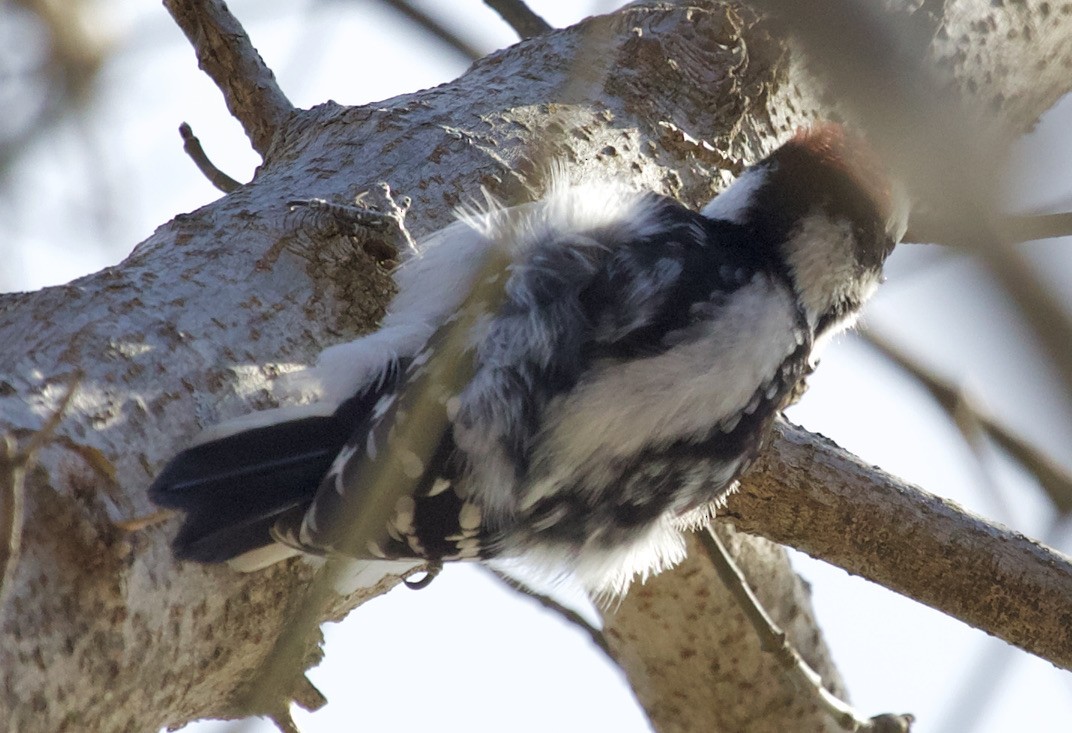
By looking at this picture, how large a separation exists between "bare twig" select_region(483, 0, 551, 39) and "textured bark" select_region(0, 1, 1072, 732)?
1.13 feet

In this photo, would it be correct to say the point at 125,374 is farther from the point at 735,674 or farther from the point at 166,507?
the point at 735,674

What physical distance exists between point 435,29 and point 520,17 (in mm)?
2029

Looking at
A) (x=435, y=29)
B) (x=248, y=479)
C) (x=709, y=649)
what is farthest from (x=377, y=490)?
(x=709, y=649)

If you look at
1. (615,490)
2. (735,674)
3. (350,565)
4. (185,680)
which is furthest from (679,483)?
(735,674)

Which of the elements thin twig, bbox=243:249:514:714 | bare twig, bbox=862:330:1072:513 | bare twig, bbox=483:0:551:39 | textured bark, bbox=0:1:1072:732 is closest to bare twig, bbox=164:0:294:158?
textured bark, bbox=0:1:1072:732

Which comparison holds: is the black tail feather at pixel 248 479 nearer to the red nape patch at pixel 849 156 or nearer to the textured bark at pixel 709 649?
the red nape patch at pixel 849 156

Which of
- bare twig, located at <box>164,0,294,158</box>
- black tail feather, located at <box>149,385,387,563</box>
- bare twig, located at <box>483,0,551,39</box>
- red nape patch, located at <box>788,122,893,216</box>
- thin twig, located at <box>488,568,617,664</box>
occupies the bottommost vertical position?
black tail feather, located at <box>149,385,387,563</box>

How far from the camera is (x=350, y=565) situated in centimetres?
186

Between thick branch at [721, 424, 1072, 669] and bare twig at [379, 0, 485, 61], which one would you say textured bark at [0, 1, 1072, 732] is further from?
thick branch at [721, 424, 1072, 669]

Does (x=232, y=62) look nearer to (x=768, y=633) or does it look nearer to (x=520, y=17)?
(x=520, y=17)

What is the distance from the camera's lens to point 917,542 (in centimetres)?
238

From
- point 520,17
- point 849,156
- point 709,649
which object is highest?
point 520,17

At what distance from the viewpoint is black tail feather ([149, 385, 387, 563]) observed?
1.57 meters

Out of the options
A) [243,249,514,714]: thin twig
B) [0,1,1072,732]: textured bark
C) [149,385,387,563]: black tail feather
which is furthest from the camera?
[243,249,514,714]: thin twig
